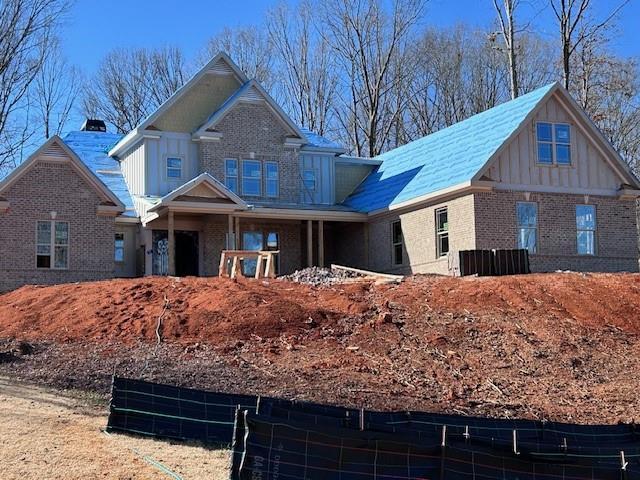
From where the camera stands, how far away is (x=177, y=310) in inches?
635

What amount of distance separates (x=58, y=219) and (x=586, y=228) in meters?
15.7

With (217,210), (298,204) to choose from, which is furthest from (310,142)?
(217,210)

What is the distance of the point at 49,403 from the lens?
37.8 ft

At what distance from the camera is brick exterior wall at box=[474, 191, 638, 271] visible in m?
24.5

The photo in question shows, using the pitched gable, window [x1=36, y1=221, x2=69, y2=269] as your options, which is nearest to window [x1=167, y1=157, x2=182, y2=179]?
window [x1=36, y1=221, x2=69, y2=269]

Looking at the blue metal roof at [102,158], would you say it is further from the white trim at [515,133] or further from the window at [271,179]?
the white trim at [515,133]

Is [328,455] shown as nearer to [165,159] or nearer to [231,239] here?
[231,239]

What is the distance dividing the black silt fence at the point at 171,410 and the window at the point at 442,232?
622 inches

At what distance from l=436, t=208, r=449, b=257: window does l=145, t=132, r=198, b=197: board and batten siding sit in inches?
330

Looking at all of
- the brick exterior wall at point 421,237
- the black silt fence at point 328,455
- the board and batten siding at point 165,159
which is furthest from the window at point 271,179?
the black silt fence at point 328,455

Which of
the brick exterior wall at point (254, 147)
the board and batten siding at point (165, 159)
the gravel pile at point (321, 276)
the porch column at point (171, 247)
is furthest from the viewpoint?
the brick exterior wall at point (254, 147)

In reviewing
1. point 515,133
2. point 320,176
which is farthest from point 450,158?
point 320,176

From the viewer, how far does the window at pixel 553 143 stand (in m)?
25.6

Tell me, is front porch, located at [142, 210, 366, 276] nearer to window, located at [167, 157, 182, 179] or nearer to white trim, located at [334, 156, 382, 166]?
window, located at [167, 157, 182, 179]
